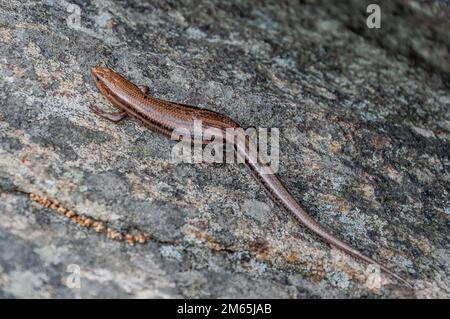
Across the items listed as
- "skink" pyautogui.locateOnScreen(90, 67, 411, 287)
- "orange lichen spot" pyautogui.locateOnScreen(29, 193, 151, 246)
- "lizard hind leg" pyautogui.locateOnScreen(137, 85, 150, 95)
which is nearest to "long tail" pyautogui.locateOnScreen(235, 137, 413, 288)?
"skink" pyautogui.locateOnScreen(90, 67, 411, 287)

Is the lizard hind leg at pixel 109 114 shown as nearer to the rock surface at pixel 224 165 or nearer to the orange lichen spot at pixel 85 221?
the rock surface at pixel 224 165

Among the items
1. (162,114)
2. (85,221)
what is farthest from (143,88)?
(85,221)

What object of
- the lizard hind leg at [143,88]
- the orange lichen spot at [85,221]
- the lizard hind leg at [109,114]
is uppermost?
the lizard hind leg at [143,88]

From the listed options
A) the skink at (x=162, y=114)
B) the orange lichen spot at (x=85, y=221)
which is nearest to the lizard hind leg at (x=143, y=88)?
the skink at (x=162, y=114)

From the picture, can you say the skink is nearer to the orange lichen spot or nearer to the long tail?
the long tail

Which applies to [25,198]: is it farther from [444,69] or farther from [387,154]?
[444,69]
